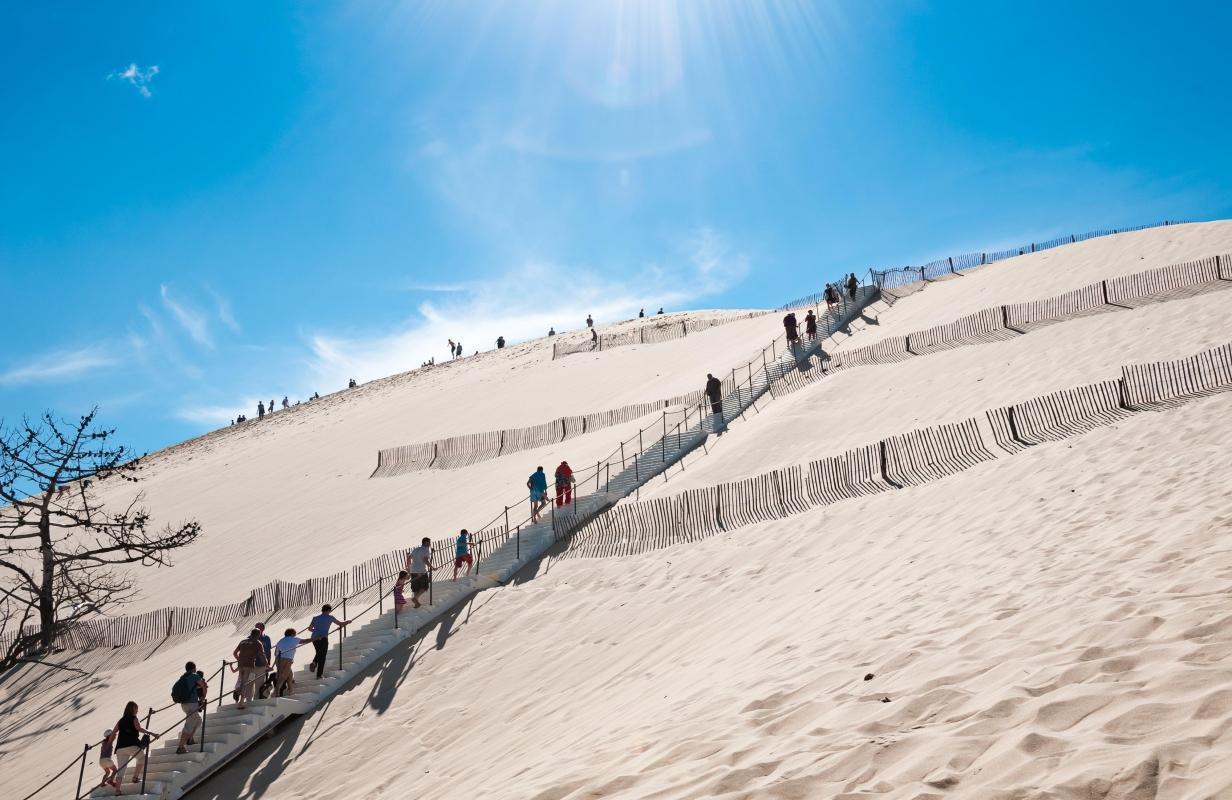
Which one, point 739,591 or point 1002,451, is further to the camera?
point 1002,451

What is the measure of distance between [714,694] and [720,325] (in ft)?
132

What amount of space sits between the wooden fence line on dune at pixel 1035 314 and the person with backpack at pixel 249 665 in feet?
56.3

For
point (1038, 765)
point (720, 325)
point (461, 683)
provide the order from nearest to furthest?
point (1038, 765)
point (461, 683)
point (720, 325)

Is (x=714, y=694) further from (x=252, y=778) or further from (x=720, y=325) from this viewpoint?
(x=720, y=325)

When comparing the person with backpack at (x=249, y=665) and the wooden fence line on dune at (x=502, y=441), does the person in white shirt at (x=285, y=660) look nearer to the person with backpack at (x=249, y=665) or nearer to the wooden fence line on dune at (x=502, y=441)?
the person with backpack at (x=249, y=665)

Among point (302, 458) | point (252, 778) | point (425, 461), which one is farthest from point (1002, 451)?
point (302, 458)

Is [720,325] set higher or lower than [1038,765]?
higher

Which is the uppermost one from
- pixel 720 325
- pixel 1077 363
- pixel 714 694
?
pixel 720 325

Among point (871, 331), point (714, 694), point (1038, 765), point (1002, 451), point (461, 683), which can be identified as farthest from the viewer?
point (871, 331)

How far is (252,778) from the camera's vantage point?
10.4 metres

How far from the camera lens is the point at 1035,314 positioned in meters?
25.0

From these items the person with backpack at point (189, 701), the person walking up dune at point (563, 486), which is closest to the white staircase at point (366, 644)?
the person with backpack at point (189, 701)

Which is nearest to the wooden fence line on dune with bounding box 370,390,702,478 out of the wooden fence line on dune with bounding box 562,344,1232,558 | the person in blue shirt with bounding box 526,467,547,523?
the person in blue shirt with bounding box 526,467,547,523

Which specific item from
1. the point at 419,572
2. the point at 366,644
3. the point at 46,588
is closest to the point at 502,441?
the point at 419,572
